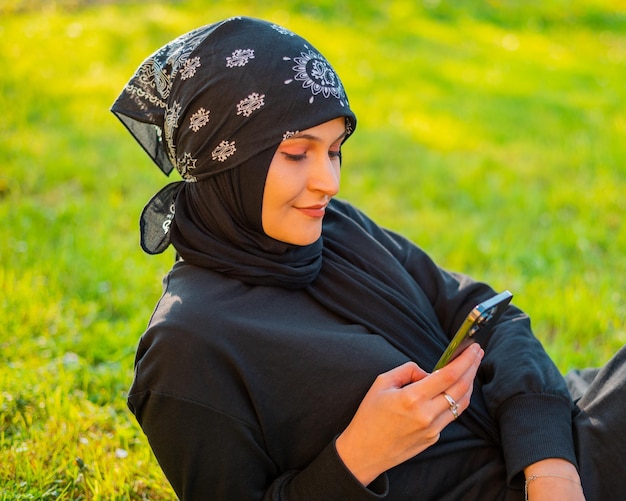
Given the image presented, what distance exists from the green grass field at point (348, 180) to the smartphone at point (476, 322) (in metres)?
1.21

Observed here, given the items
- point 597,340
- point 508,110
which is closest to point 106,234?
point 597,340

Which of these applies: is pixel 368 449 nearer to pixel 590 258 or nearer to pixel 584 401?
→ pixel 584 401

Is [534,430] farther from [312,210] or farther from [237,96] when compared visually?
[237,96]

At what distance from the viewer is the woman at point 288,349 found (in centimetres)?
184

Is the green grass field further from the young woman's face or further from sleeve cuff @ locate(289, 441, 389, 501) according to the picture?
the young woman's face

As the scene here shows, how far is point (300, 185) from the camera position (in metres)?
1.99

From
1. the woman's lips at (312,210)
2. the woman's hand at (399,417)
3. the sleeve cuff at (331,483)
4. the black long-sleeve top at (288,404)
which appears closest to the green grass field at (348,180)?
the black long-sleeve top at (288,404)

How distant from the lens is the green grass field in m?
2.98

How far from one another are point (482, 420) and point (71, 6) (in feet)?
29.4

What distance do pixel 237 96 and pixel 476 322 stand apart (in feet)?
2.59

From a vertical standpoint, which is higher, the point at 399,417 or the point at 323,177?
the point at 323,177

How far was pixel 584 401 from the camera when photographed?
2.24 metres

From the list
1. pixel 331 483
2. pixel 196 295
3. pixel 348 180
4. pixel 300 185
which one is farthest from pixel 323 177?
pixel 348 180

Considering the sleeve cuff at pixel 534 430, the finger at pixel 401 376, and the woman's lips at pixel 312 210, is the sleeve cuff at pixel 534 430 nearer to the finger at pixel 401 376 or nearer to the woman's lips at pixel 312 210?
the finger at pixel 401 376
